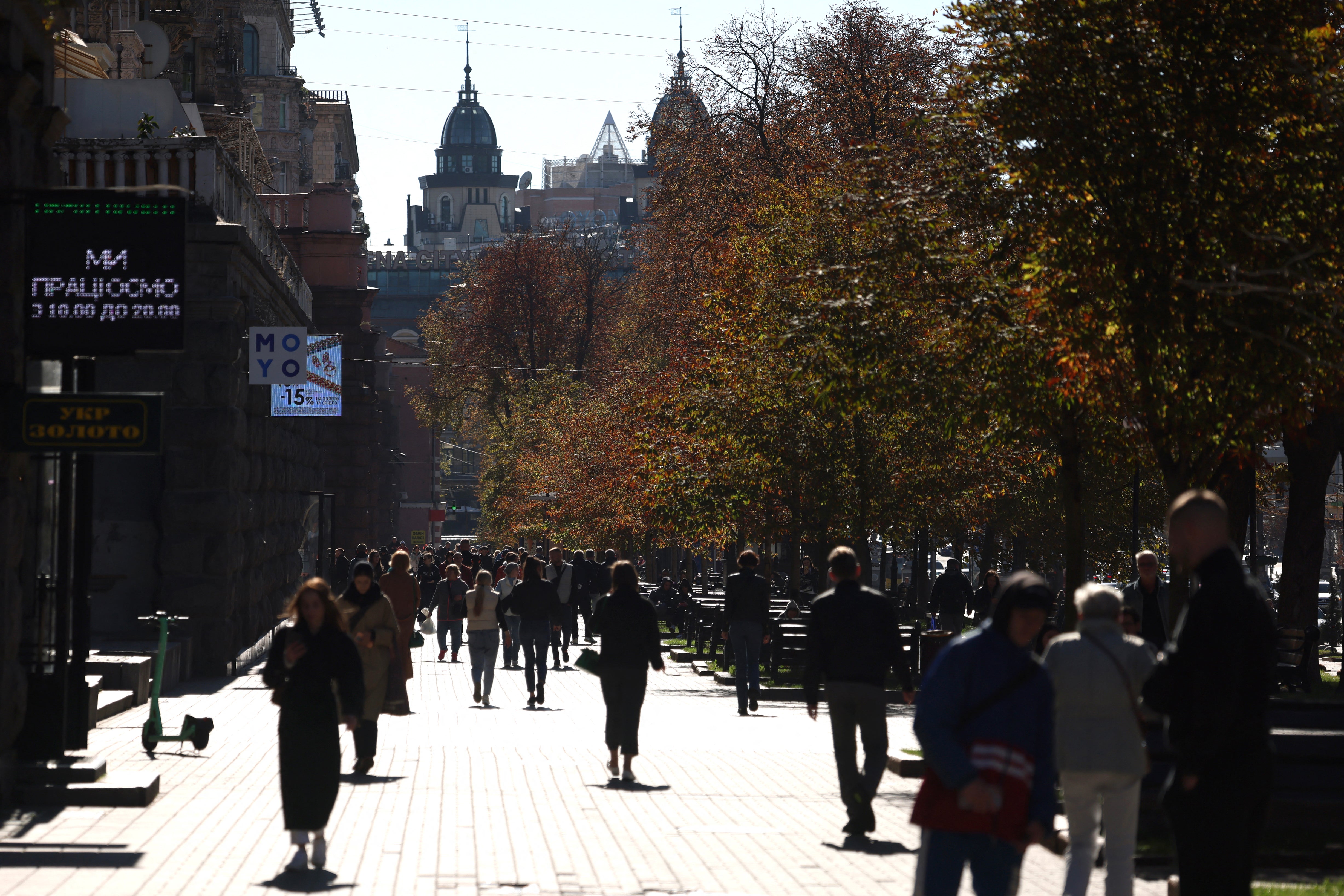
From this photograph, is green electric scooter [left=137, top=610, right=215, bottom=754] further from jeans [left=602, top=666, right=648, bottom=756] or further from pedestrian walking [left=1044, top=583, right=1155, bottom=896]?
pedestrian walking [left=1044, top=583, right=1155, bottom=896]

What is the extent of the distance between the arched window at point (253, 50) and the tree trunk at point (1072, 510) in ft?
224

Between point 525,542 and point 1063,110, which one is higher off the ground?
point 1063,110

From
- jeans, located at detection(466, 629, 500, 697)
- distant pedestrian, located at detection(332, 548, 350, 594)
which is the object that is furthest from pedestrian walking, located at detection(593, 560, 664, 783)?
distant pedestrian, located at detection(332, 548, 350, 594)

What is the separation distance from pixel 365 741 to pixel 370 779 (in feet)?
1.00

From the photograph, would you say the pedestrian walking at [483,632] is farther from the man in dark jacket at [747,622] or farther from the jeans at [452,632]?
the jeans at [452,632]

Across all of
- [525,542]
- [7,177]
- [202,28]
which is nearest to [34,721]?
[7,177]

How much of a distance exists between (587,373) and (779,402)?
3756 cm

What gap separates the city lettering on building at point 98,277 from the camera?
1161 cm

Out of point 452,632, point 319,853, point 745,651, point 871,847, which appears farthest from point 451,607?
point 319,853

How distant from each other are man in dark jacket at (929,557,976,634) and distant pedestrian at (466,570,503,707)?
32.4ft

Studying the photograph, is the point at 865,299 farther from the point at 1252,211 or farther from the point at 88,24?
the point at 88,24

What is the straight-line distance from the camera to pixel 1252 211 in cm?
1337

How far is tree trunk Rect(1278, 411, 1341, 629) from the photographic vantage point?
26.1 meters

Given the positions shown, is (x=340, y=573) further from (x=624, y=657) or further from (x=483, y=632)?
(x=624, y=657)
